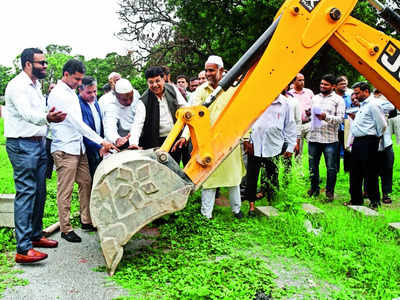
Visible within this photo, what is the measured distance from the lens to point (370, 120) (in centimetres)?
596

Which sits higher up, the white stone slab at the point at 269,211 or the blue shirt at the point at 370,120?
the blue shirt at the point at 370,120

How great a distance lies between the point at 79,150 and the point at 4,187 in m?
3.82

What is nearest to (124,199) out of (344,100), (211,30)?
(344,100)

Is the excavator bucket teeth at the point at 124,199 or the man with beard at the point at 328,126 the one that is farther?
the man with beard at the point at 328,126

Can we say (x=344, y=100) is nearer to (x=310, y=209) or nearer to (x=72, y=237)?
(x=310, y=209)

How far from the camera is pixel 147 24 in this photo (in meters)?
20.1

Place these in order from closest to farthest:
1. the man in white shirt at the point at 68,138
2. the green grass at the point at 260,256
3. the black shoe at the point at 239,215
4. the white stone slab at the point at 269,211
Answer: the green grass at the point at 260,256 < the man in white shirt at the point at 68,138 < the white stone slab at the point at 269,211 < the black shoe at the point at 239,215

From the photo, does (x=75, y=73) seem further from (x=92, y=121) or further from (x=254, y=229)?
(x=254, y=229)

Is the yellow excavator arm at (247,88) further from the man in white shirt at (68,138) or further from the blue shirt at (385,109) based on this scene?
the blue shirt at (385,109)

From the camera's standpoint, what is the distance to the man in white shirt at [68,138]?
15.1 ft

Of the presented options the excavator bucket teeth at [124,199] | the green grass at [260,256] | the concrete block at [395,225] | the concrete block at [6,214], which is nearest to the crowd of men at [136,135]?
the green grass at [260,256]

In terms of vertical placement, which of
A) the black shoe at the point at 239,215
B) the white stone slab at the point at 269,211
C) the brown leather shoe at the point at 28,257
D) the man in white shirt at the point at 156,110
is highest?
the man in white shirt at the point at 156,110

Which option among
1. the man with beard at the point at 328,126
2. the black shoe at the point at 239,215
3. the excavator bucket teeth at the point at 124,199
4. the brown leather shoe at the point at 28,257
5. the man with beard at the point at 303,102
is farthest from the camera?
the man with beard at the point at 303,102

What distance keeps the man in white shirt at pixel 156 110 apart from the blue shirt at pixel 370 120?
2.95 meters
